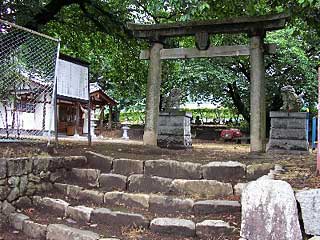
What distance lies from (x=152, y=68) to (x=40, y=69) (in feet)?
9.67

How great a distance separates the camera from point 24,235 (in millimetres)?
4605

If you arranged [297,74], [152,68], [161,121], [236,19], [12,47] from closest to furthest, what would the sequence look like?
[12,47] < [236,19] < [152,68] < [161,121] < [297,74]

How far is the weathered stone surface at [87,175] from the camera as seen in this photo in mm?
5582

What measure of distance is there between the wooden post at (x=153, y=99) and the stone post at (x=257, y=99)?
2325mm

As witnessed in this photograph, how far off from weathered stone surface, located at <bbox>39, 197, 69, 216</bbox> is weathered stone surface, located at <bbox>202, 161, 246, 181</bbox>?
206 cm

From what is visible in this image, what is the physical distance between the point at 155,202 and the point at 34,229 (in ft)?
5.28

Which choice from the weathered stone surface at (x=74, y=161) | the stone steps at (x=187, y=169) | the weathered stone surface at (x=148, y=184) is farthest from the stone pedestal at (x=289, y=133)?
the weathered stone surface at (x=74, y=161)

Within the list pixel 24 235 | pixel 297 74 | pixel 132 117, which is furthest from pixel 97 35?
pixel 132 117

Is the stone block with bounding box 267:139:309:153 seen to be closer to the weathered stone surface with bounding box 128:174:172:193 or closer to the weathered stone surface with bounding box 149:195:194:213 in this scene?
the weathered stone surface with bounding box 128:174:172:193

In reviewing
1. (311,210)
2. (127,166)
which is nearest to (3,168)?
(127,166)

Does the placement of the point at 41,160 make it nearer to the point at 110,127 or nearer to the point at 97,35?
the point at 97,35

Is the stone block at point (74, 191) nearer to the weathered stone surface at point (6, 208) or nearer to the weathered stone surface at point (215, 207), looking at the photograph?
the weathered stone surface at point (6, 208)

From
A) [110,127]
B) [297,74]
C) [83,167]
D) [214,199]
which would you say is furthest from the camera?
[110,127]

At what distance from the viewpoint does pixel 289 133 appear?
378 inches
